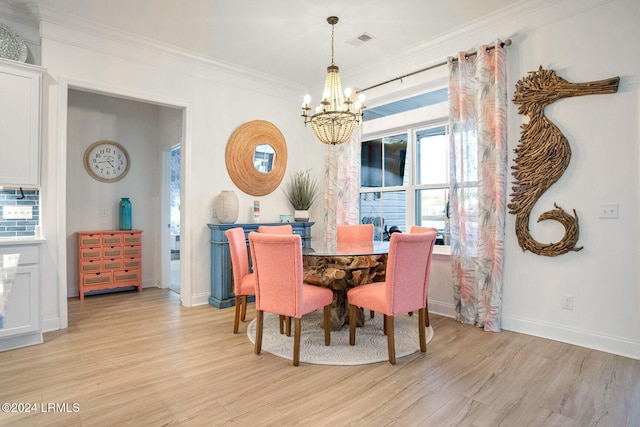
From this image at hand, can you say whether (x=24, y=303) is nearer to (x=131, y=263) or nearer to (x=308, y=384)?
(x=131, y=263)

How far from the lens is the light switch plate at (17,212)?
11.0ft

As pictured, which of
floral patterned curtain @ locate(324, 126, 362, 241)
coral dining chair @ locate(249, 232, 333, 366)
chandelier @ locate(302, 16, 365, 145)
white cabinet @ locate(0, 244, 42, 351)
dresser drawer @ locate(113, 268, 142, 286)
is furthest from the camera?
dresser drawer @ locate(113, 268, 142, 286)

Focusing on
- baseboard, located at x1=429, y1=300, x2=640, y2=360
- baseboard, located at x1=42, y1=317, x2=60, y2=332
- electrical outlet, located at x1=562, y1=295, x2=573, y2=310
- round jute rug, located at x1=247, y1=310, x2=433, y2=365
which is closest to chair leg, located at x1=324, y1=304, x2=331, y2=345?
round jute rug, located at x1=247, y1=310, x2=433, y2=365

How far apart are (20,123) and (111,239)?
82.2 inches

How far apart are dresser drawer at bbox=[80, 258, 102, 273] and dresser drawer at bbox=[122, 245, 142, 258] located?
0.32 metres

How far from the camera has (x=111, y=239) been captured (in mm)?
4875

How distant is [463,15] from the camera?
338 cm

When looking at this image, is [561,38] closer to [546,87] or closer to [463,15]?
[546,87]

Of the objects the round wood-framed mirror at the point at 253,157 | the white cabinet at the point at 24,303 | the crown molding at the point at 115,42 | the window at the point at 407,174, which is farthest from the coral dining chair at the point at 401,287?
the crown molding at the point at 115,42

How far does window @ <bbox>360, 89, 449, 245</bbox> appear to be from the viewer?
4098 mm

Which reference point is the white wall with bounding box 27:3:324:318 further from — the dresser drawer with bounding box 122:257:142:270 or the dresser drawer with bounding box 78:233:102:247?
the dresser drawer with bounding box 122:257:142:270

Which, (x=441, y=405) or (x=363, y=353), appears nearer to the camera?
(x=441, y=405)

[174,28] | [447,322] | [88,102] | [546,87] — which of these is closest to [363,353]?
[447,322]

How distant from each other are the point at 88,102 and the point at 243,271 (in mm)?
3588
